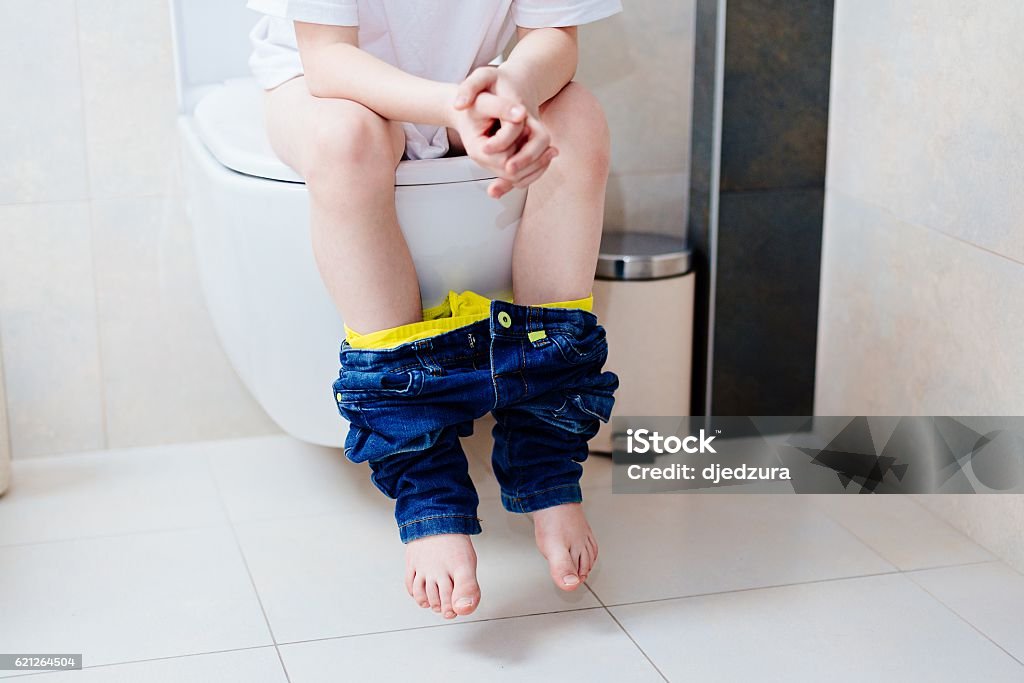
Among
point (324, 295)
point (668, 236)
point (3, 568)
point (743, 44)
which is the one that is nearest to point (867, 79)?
point (743, 44)

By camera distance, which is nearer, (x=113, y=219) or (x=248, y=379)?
(x=248, y=379)

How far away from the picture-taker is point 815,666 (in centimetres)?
99

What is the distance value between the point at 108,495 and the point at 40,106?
445 mm

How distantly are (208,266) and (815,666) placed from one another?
2.37 feet

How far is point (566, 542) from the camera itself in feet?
3.39

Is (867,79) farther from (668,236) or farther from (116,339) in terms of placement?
(116,339)

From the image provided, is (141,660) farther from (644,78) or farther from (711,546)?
(644,78)

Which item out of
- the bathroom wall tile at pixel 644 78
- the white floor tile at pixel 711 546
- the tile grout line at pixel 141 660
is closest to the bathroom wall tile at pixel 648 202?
the bathroom wall tile at pixel 644 78

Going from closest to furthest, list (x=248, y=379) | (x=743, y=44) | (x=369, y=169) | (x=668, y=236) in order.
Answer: (x=369, y=169) → (x=248, y=379) → (x=743, y=44) → (x=668, y=236)

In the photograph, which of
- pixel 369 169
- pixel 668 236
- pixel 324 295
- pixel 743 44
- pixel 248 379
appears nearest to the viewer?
pixel 369 169

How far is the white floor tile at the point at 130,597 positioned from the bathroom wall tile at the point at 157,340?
258mm

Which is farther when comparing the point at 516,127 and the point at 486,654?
the point at 486,654

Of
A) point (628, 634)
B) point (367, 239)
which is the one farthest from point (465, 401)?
point (628, 634)

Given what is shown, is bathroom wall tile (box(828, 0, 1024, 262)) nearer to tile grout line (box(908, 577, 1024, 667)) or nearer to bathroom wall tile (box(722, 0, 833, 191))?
bathroom wall tile (box(722, 0, 833, 191))
